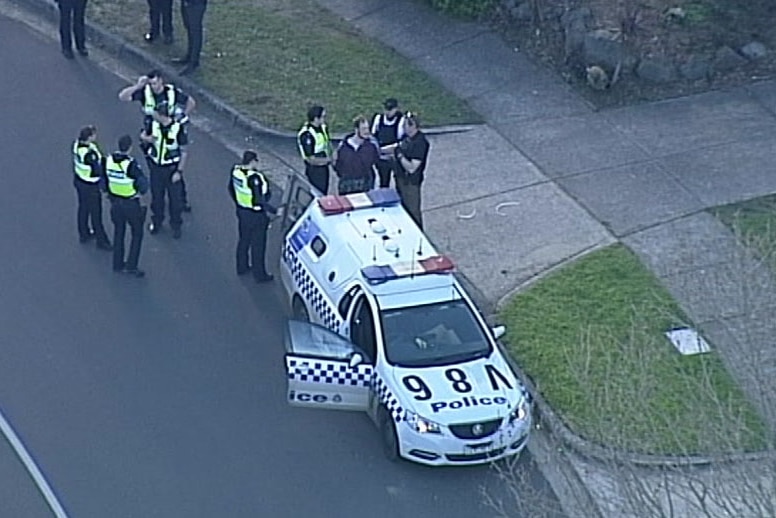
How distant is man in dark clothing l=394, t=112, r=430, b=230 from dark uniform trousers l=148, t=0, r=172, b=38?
5.28m

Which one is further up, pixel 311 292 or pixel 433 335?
pixel 433 335

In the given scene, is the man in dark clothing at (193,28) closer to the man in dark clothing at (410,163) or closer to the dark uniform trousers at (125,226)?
the man in dark clothing at (410,163)

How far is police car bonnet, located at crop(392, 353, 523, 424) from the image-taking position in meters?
15.3

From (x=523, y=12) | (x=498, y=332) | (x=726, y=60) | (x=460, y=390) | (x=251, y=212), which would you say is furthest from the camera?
(x=523, y=12)

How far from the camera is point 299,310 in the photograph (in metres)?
17.6

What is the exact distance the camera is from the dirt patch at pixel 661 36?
22.4 meters

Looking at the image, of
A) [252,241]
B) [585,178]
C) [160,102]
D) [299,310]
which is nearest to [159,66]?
[160,102]

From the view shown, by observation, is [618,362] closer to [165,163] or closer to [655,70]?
A: [165,163]

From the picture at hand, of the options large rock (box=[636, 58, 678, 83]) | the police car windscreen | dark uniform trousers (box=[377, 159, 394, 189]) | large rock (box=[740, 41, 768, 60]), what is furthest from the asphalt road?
large rock (box=[740, 41, 768, 60])

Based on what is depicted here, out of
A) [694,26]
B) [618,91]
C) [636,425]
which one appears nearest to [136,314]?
[636,425]

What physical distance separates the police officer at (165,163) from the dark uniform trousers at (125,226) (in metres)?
0.64

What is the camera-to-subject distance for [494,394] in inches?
611

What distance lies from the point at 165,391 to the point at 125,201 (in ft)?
7.44

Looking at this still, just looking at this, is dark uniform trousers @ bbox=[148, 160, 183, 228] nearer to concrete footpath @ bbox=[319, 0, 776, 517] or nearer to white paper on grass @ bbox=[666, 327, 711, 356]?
concrete footpath @ bbox=[319, 0, 776, 517]
